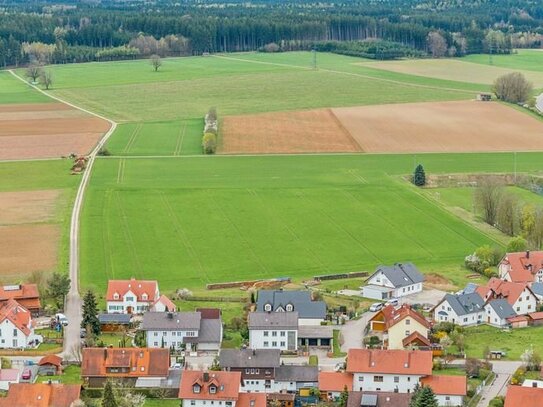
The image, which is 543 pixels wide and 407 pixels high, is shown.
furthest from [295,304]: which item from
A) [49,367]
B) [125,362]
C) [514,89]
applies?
[514,89]

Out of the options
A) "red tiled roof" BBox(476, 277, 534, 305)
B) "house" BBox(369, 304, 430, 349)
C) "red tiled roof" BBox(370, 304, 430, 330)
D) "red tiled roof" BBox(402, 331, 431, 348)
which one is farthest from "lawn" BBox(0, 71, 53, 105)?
"red tiled roof" BBox(402, 331, 431, 348)

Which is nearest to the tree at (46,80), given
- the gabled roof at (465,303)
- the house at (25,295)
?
the house at (25,295)

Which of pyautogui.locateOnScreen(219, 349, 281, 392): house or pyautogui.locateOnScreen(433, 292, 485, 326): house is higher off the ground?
pyautogui.locateOnScreen(219, 349, 281, 392): house

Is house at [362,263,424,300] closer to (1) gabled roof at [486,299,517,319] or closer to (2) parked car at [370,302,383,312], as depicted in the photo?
(2) parked car at [370,302,383,312]

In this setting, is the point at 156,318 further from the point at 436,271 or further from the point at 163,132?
the point at 163,132

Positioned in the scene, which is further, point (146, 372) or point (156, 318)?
point (156, 318)

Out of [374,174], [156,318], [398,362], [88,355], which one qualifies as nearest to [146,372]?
[88,355]
